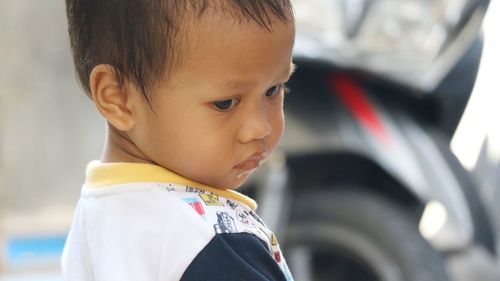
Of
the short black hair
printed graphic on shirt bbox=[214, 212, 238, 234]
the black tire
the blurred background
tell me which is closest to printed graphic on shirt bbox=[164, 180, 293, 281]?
printed graphic on shirt bbox=[214, 212, 238, 234]

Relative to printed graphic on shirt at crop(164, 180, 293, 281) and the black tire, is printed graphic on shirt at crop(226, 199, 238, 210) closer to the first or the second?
printed graphic on shirt at crop(164, 180, 293, 281)

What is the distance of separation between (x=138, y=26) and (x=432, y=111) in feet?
4.76

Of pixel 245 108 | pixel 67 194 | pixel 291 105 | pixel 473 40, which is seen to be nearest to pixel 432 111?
pixel 473 40

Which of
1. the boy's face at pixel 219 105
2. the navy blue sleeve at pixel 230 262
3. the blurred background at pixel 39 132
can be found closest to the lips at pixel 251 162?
the boy's face at pixel 219 105

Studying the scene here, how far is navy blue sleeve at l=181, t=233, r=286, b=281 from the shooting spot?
0.99m

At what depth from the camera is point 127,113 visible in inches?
42.9

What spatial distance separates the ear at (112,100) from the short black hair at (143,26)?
0.05 ft

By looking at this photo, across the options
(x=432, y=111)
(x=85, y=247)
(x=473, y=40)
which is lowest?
(x=432, y=111)

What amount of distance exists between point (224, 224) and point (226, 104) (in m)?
0.13

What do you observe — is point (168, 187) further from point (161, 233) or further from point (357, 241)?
point (357, 241)

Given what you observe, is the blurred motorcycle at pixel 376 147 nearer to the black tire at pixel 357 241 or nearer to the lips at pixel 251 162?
the black tire at pixel 357 241

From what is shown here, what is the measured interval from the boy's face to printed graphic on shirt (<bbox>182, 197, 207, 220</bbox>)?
37mm

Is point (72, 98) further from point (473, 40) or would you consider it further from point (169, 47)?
point (169, 47)

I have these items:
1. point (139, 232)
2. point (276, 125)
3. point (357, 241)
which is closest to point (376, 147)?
point (357, 241)
